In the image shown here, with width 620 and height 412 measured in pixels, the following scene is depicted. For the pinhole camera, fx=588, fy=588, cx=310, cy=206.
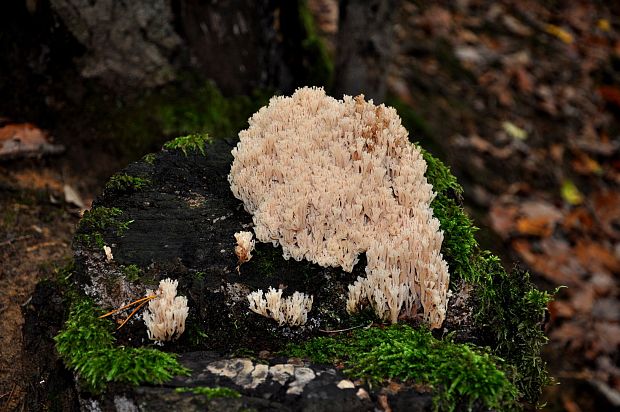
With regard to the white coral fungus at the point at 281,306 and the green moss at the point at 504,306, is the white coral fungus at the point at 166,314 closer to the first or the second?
the white coral fungus at the point at 281,306

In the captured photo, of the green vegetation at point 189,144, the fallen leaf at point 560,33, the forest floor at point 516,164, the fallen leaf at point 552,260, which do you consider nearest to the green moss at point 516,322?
the green vegetation at point 189,144

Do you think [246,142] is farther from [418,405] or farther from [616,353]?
[616,353]

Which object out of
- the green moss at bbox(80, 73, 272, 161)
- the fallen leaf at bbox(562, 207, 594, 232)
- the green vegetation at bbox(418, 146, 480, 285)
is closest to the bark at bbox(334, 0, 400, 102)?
the green moss at bbox(80, 73, 272, 161)

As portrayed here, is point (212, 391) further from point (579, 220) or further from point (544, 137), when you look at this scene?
point (544, 137)

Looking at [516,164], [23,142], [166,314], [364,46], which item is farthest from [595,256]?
[23,142]

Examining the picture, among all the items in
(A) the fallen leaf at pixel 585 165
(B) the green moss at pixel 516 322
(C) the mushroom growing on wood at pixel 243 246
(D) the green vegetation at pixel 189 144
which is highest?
(D) the green vegetation at pixel 189 144

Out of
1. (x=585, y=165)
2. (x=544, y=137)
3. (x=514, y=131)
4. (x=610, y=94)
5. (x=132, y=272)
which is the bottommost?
(x=585, y=165)
